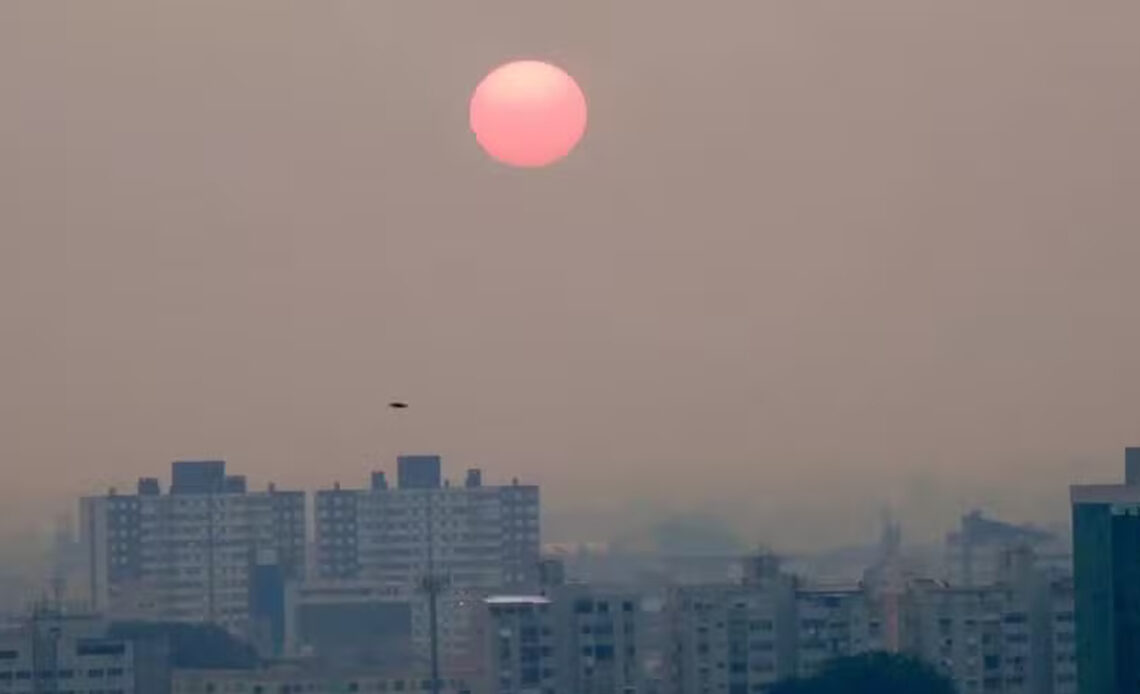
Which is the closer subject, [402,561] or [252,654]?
[252,654]

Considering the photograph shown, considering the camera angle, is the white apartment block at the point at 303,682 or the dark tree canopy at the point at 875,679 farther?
the white apartment block at the point at 303,682

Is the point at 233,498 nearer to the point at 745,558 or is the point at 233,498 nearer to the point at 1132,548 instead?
the point at 745,558

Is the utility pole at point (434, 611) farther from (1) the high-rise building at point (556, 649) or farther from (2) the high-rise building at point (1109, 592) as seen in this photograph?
(2) the high-rise building at point (1109, 592)

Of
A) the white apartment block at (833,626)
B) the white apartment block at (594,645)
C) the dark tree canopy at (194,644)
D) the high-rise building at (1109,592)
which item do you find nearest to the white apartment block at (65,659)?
the dark tree canopy at (194,644)

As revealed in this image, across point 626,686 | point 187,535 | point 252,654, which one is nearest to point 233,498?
point 187,535

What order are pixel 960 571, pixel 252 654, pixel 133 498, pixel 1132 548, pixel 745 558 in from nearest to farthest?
pixel 1132 548
pixel 745 558
pixel 960 571
pixel 252 654
pixel 133 498

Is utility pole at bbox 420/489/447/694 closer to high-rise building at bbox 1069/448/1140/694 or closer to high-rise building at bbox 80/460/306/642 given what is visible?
high-rise building at bbox 80/460/306/642

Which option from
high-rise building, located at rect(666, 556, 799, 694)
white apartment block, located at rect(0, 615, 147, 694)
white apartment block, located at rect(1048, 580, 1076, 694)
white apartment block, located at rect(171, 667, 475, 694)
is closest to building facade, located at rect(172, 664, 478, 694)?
white apartment block, located at rect(171, 667, 475, 694)
